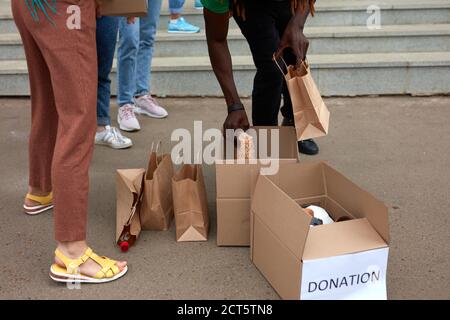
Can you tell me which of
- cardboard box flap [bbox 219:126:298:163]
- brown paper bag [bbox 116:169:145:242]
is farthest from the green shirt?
brown paper bag [bbox 116:169:145:242]

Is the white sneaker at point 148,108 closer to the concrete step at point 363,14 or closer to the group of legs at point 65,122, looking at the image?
the concrete step at point 363,14

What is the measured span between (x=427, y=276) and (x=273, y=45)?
150 centimetres

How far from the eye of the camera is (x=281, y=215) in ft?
6.43

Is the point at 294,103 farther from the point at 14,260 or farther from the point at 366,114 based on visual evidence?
the point at 366,114

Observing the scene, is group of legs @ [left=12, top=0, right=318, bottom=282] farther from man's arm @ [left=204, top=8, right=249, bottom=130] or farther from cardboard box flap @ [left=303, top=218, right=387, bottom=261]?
cardboard box flap @ [left=303, top=218, right=387, bottom=261]

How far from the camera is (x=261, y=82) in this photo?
311 centimetres

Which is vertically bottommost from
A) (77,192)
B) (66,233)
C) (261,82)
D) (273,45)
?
(66,233)

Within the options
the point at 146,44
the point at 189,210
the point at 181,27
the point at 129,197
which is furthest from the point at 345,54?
the point at 129,197

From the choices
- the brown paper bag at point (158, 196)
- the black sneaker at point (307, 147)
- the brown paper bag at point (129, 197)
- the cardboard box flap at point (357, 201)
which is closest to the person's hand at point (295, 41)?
the cardboard box flap at point (357, 201)

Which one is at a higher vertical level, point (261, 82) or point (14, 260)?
point (261, 82)

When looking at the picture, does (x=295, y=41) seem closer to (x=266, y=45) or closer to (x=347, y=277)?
(x=266, y=45)

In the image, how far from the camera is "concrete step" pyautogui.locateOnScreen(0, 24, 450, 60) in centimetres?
511

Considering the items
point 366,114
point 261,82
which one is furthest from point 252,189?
point 366,114

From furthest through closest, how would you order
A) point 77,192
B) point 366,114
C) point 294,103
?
point 366,114 → point 294,103 → point 77,192
